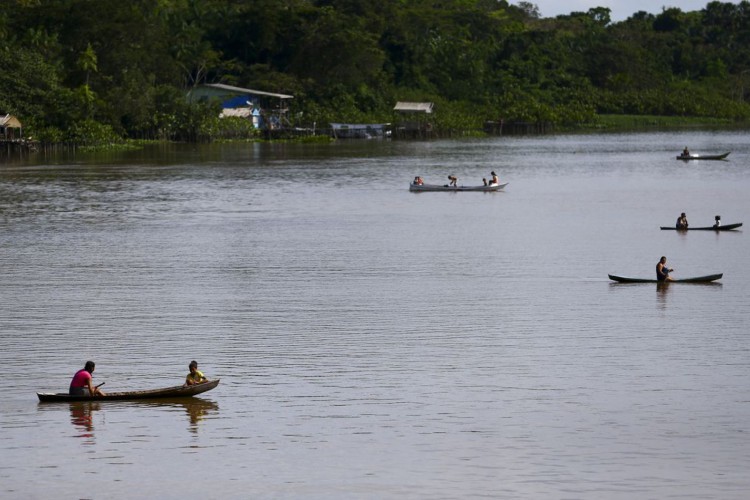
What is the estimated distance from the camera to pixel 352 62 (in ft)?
360

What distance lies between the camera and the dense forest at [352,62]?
89000 millimetres

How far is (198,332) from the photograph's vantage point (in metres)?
28.3

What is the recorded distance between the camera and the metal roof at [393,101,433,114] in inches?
4532

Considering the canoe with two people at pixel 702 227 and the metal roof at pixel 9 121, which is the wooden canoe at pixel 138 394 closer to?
the canoe with two people at pixel 702 227

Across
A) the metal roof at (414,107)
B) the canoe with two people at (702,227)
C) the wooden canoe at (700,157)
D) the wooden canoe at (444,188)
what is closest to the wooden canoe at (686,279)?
the canoe with two people at (702,227)

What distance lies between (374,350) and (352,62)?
84.8m

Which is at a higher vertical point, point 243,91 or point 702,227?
point 243,91

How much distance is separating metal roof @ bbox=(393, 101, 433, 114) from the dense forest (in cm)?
99

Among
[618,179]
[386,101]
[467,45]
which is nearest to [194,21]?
[386,101]

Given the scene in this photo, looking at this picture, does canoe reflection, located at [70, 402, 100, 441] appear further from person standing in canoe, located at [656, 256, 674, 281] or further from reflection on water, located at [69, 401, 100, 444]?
person standing in canoe, located at [656, 256, 674, 281]

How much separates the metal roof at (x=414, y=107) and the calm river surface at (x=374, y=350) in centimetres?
5984

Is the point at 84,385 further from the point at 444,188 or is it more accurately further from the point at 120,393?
the point at 444,188

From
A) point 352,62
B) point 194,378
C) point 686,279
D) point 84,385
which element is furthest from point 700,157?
point 84,385

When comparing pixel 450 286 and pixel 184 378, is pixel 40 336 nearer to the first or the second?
pixel 184 378
